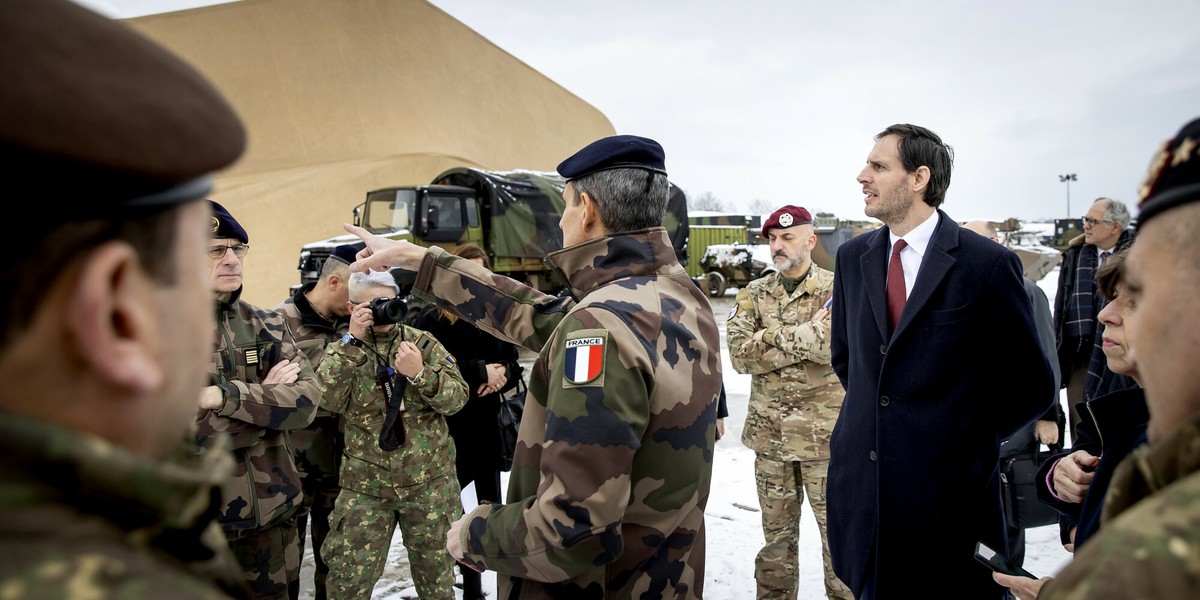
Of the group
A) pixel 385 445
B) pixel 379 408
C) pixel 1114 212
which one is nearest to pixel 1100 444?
pixel 385 445

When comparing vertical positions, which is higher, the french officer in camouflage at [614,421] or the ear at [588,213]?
the ear at [588,213]

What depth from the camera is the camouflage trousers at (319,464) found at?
3.60 m

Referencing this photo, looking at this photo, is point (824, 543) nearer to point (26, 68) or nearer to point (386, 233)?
point (26, 68)

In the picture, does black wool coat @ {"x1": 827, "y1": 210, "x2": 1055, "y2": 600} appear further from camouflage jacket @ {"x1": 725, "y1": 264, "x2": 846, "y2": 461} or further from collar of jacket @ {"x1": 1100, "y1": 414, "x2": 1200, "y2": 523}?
collar of jacket @ {"x1": 1100, "y1": 414, "x2": 1200, "y2": 523}

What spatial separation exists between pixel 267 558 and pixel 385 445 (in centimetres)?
65

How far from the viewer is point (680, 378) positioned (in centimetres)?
171

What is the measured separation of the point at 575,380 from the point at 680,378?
1.02 feet

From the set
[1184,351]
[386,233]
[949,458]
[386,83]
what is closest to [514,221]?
[386,233]

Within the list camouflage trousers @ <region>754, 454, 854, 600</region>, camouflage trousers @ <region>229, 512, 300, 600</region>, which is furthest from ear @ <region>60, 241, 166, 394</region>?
camouflage trousers @ <region>754, 454, 854, 600</region>

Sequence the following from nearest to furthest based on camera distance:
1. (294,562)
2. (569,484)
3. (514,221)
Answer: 1. (569,484)
2. (294,562)
3. (514,221)

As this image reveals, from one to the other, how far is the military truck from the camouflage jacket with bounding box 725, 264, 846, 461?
7869mm

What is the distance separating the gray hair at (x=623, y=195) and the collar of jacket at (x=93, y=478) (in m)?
1.31

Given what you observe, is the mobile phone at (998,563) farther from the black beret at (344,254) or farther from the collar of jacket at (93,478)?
the black beret at (344,254)

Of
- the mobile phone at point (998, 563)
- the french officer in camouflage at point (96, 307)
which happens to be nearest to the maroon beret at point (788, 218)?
the mobile phone at point (998, 563)
